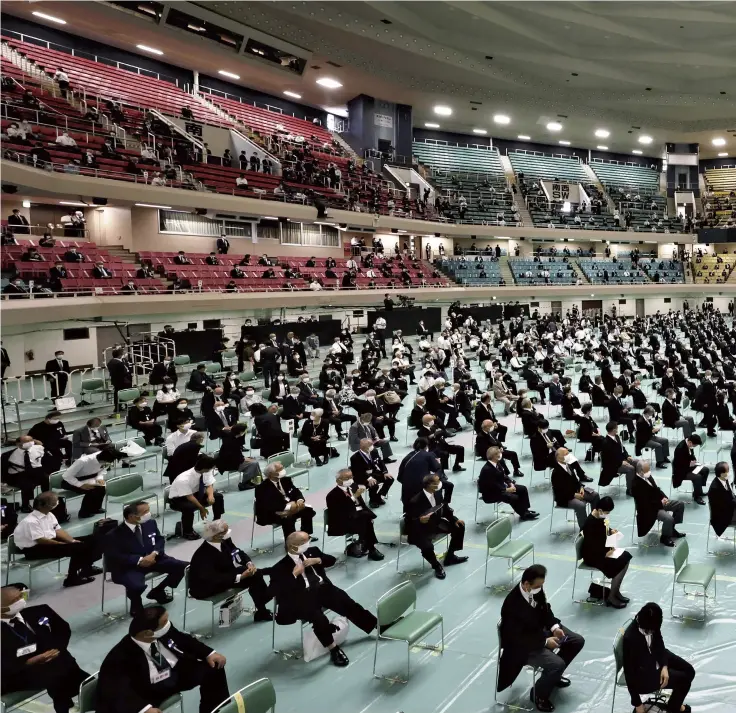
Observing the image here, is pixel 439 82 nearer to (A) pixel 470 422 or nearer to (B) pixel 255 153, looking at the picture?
(B) pixel 255 153

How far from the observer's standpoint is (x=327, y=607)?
6.12 meters

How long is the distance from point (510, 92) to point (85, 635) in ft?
129

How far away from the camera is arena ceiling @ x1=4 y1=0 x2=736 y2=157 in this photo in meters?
27.5

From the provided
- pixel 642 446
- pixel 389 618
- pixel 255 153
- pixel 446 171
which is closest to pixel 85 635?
pixel 389 618

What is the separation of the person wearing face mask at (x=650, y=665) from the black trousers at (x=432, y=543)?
2917mm

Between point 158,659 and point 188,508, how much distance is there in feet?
11.6

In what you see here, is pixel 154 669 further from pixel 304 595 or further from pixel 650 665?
pixel 650 665

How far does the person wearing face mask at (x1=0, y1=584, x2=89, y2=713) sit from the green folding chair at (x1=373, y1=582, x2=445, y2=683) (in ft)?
8.04

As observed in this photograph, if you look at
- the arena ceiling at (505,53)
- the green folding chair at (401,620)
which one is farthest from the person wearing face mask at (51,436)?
the arena ceiling at (505,53)

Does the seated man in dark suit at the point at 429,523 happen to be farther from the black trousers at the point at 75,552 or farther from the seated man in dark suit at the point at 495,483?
the black trousers at the point at 75,552

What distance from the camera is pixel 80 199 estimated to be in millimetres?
24344

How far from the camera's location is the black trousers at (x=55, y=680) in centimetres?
461

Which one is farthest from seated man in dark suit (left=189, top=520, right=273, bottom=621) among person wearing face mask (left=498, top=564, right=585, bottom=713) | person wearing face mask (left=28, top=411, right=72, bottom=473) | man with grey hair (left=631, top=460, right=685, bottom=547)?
man with grey hair (left=631, top=460, right=685, bottom=547)

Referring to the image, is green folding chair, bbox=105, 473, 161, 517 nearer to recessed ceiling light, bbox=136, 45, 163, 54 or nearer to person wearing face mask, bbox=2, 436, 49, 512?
person wearing face mask, bbox=2, 436, 49, 512
